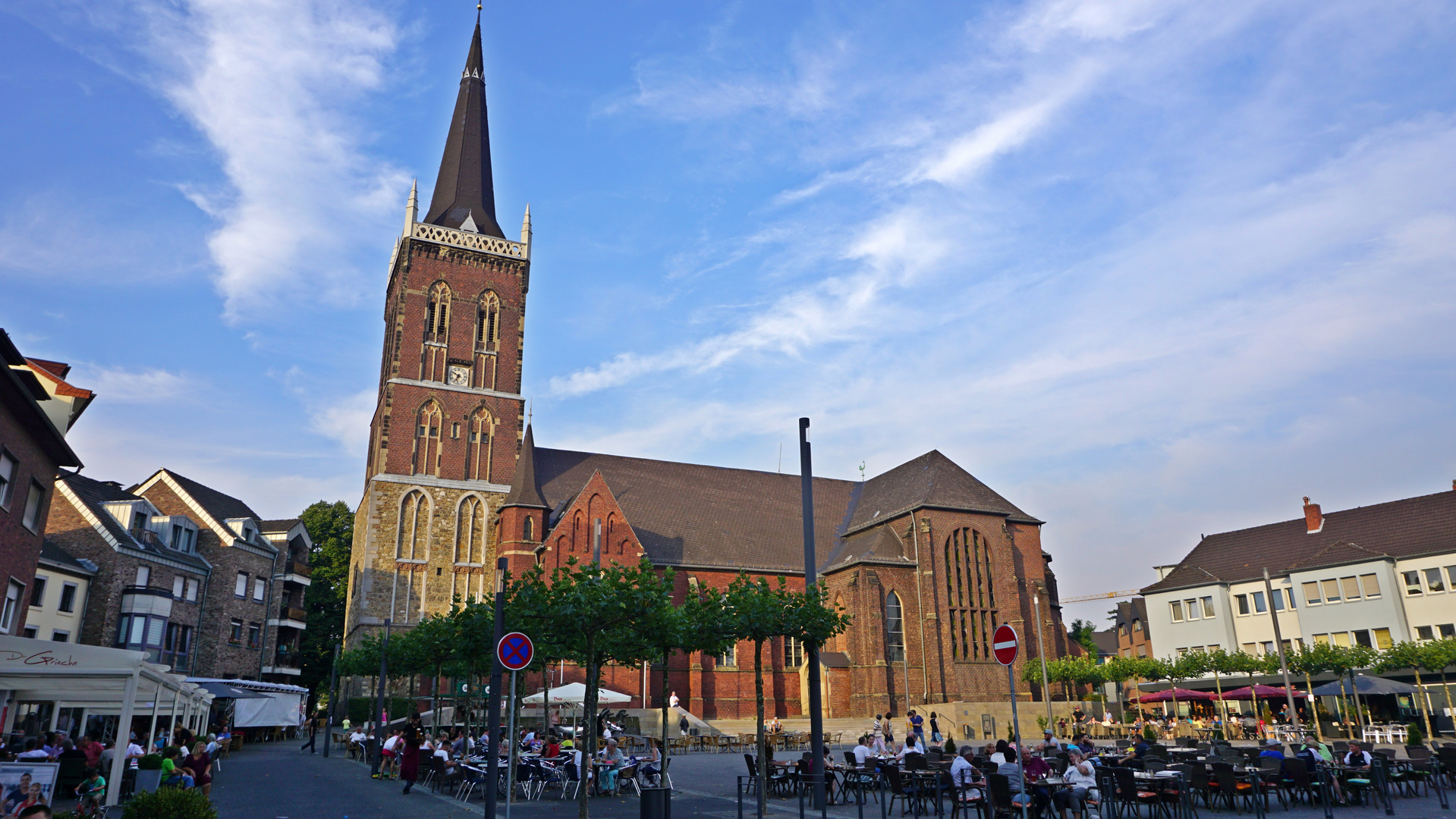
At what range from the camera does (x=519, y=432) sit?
2073 inches

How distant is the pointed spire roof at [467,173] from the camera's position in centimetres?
5562

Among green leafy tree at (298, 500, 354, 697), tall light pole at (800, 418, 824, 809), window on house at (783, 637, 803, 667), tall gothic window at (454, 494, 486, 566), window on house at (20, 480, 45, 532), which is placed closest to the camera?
tall light pole at (800, 418, 824, 809)

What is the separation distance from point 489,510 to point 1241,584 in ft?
152

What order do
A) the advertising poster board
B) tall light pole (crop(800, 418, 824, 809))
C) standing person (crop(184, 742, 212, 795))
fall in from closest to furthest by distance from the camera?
the advertising poster board
tall light pole (crop(800, 418, 824, 809))
standing person (crop(184, 742, 212, 795))

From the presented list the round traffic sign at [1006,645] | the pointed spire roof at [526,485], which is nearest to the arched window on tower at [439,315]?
the pointed spire roof at [526,485]

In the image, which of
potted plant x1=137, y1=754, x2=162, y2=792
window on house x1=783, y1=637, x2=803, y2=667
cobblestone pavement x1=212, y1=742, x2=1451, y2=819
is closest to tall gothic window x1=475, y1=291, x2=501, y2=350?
window on house x1=783, y1=637, x2=803, y2=667

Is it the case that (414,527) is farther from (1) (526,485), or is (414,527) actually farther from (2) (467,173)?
(2) (467,173)

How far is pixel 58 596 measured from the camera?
35.4 m

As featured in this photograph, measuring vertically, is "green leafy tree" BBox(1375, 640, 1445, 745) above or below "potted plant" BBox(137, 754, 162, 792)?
above

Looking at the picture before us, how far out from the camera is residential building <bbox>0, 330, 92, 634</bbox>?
1944cm

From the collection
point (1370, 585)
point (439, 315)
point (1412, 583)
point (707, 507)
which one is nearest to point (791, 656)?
point (707, 507)

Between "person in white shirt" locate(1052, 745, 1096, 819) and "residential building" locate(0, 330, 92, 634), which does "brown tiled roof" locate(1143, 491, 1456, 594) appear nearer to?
"person in white shirt" locate(1052, 745, 1096, 819)

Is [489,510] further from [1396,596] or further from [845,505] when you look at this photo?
[1396,596]

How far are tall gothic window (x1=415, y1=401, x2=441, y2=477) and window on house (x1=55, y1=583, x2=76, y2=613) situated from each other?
16.6 metres
